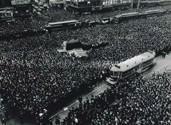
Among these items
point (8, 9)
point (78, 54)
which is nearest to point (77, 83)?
point (78, 54)

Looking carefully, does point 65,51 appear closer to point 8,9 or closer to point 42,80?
point 42,80

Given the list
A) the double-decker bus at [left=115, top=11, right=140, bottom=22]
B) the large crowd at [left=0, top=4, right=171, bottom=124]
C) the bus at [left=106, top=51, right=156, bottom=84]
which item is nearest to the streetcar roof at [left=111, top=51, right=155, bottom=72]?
the bus at [left=106, top=51, right=156, bottom=84]

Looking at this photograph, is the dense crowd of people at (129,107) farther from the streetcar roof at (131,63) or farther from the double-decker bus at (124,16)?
the double-decker bus at (124,16)

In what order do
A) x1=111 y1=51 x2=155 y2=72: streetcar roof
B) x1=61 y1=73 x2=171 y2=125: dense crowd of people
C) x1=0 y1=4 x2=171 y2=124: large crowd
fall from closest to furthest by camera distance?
x1=61 y1=73 x2=171 y2=125: dense crowd of people < x1=0 y1=4 x2=171 y2=124: large crowd < x1=111 y1=51 x2=155 y2=72: streetcar roof

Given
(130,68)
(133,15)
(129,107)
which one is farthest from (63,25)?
(129,107)

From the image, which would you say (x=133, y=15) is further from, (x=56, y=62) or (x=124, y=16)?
(x=56, y=62)

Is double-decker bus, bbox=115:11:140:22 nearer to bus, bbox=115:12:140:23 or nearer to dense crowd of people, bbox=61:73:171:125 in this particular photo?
bus, bbox=115:12:140:23

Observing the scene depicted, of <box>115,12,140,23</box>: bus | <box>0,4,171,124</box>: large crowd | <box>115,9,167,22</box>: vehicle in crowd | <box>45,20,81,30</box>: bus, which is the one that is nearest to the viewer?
<box>0,4,171,124</box>: large crowd
